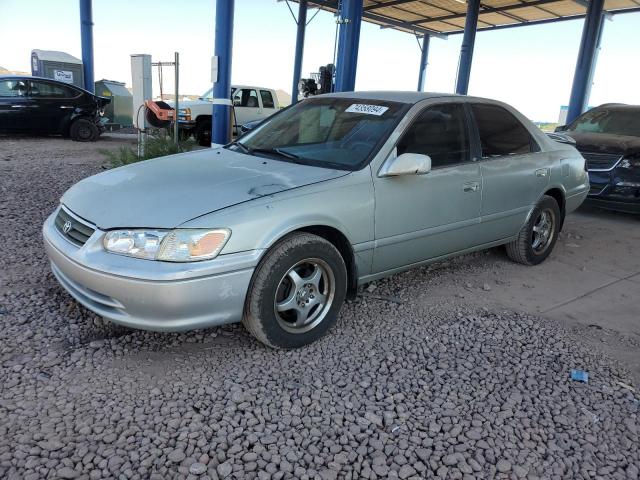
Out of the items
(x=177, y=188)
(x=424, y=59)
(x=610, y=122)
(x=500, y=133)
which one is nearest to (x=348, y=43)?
(x=610, y=122)

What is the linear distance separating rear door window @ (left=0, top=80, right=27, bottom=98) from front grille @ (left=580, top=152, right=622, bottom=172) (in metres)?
11.7

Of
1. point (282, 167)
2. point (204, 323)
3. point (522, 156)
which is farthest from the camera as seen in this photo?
point (522, 156)

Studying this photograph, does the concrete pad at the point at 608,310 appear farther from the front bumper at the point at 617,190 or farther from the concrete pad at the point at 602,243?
the front bumper at the point at 617,190

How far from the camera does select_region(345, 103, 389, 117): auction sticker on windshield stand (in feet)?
12.2

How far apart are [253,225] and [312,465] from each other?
1219mm

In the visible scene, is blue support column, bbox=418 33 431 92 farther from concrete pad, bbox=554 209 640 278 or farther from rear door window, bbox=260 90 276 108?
concrete pad, bbox=554 209 640 278

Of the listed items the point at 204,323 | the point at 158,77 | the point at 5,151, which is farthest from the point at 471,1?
the point at 204,323

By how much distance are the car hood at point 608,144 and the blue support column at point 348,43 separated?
377 centimetres

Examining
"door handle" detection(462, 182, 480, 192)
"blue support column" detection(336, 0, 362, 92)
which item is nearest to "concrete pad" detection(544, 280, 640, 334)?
"door handle" detection(462, 182, 480, 192)

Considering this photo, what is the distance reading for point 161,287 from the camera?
99.7 inches

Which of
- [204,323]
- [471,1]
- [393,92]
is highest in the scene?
[471,1]

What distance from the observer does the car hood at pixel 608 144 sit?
6.96 meters

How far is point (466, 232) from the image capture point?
4031mm

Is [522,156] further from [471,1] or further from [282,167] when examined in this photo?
[471,1]
